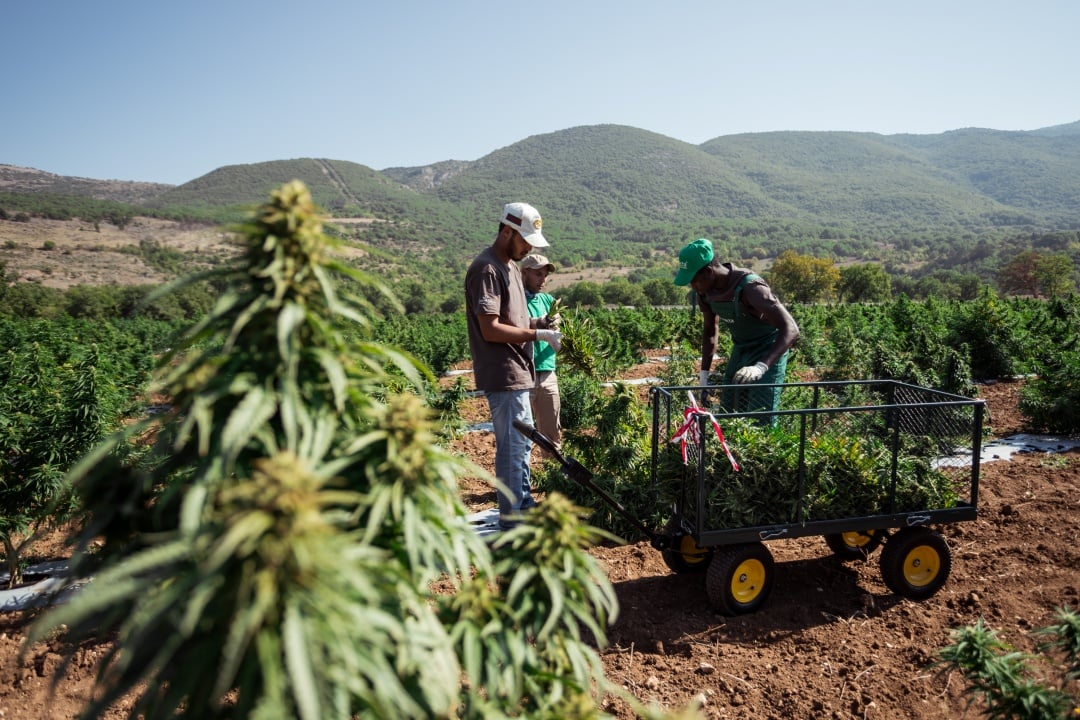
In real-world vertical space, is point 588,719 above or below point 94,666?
above

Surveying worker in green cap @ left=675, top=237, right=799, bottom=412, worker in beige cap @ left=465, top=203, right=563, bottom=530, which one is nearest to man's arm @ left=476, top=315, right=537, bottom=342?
worker in beige cap @ left=465, top=203, right=563, bottom=530

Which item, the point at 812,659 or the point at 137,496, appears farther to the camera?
the point at 812,659

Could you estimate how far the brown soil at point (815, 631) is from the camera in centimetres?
330

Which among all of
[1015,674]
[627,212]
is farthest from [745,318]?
[627,212]

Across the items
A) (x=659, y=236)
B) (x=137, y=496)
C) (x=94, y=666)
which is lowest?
(x=94, y=666)

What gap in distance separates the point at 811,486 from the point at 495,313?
89.6 inches

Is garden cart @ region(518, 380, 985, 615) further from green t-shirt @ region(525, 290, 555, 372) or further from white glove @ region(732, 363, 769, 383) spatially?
green t-shirt @ region(525, 290, 555, 372)

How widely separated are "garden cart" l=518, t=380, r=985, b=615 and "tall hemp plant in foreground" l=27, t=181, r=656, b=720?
2.33 meters

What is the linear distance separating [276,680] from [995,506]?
21.6ft

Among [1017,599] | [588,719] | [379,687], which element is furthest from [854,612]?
[379,687]

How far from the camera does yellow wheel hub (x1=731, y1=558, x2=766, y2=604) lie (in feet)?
13.1

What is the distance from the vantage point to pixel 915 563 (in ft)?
14.0

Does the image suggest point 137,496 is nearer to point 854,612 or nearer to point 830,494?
point 830,494

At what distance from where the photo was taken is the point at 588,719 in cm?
146
